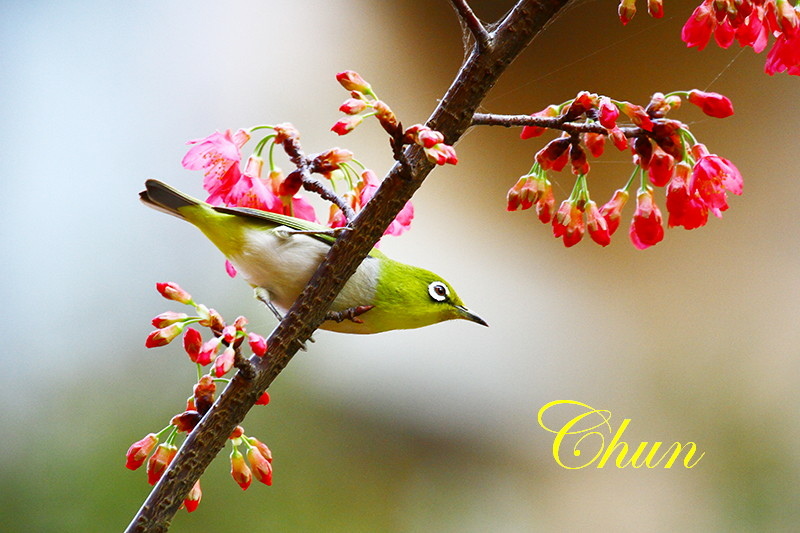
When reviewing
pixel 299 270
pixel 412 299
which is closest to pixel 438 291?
pixel 412 299

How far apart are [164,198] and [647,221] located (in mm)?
447

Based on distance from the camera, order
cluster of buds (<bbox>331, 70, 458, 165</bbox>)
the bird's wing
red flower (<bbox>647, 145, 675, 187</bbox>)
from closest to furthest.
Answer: cluster of buds (<bbox>331, 70, 458, 165</bbox>), red flower (<bbox>647, 145, 675, 187</bbox>), the bird's wing

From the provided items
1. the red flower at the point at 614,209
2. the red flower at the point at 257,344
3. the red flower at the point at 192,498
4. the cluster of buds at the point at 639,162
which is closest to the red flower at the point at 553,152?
the cluster of buds at the point at 639,162

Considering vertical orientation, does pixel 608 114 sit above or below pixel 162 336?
above

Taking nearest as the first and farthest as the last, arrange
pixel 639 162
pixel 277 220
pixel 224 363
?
pixel 224 363 → pixel 639 162 → pixel 277 220

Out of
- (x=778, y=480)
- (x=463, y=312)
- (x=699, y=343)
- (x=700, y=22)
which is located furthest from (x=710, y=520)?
(x=700, y=22)

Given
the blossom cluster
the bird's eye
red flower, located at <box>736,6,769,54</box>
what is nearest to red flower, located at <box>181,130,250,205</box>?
the blossom cluster

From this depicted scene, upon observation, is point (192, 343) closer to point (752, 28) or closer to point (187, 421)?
point (187, 421)

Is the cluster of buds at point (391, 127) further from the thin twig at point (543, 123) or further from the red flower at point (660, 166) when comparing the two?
the red flower at point (660, 166)

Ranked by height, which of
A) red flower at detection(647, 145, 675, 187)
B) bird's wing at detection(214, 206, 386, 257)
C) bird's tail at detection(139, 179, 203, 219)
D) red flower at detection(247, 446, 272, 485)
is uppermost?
red flower at detection(647, 145, 675, 187)

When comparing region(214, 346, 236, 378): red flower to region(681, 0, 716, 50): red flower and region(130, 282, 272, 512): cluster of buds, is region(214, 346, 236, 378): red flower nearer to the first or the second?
region(130, 282, 272, 512): cluster of buds

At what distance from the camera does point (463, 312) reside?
2.22 ft

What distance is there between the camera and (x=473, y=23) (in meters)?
0.49

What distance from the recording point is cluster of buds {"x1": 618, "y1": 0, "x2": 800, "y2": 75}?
533mm
